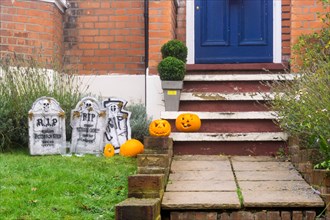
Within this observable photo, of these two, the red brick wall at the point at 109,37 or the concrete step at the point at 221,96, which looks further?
the red brick wall at the point at 109,37

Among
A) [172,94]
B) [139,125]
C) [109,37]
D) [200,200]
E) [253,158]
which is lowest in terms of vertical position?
[200,200]

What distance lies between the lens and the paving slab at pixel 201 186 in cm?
466

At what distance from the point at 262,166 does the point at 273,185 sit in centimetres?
86

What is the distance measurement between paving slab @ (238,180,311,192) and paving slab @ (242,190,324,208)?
0.10 meters

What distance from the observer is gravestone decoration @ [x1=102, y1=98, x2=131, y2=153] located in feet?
21.7

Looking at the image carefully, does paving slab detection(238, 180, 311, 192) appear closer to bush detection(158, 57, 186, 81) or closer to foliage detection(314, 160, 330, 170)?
foliage detection(314, 160, 330, 170)

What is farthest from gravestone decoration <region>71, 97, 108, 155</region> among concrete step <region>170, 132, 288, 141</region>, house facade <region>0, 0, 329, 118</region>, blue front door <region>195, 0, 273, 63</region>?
blue front door <region>195, 0, 273, 63</region>

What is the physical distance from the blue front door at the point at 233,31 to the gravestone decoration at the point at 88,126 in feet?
8.28

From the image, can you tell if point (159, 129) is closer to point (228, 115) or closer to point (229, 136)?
point (229, 136)

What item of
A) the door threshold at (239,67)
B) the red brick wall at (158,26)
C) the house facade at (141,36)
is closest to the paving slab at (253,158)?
the door threshold at (239,67)

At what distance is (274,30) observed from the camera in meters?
8.49

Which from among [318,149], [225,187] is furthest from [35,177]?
[318,149]

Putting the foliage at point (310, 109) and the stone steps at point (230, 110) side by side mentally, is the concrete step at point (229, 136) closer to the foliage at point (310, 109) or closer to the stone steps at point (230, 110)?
the stone steps at point (230, 110)

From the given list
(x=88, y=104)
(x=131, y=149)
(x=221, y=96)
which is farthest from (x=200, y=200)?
(x=221, y=96)
